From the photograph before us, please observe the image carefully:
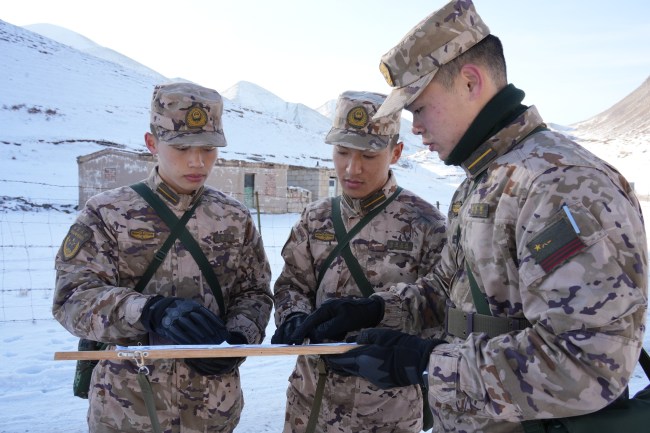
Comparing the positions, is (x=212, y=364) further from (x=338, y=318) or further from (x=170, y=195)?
(x=170, y=195)

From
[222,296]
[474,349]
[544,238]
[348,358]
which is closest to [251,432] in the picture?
[222,296]

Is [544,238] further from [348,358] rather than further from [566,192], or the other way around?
[348,358]

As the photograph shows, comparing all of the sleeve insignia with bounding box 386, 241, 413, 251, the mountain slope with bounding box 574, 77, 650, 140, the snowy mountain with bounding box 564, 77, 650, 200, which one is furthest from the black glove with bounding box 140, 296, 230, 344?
the mountain slope with bounding box 574, 77, 650, 140

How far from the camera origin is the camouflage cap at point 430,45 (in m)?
1.61

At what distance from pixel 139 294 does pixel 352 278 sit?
3.33ft

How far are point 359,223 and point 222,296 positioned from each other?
0.78 meters

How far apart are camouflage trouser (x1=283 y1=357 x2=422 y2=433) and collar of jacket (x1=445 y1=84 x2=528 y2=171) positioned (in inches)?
52.8

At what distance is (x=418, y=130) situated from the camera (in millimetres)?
1762

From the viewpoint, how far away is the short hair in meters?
1.61

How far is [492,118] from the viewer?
1.59m

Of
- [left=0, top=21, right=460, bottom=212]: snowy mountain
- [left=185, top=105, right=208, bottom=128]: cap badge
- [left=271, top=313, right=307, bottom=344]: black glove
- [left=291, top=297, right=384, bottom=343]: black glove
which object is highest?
[left=0, top=21, right=460, bottom=212]: snowy mountain

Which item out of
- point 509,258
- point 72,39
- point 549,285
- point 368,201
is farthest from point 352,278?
point 72,39

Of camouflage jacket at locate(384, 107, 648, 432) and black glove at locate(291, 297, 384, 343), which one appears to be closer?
camouflage jacket at locate(384, 107, 648, 432)

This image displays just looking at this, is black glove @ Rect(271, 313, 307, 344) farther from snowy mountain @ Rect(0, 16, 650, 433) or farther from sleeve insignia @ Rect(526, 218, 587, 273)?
snowy mountain @ Rect(0, 16, 650, 433)
